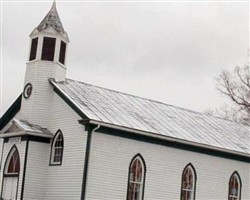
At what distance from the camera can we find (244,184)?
3388cm

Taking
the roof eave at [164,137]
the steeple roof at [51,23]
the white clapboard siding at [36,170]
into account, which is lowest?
the white clapboard siding at [36,170]

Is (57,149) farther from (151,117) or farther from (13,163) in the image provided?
(151,117)

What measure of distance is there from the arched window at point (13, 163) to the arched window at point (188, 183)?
8.25 meters

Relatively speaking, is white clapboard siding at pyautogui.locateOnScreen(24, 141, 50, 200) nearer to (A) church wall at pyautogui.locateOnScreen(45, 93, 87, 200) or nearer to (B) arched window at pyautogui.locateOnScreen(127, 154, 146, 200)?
(A) church wall at pyautogui.locateOnScreen(45, 93, 87, 200)

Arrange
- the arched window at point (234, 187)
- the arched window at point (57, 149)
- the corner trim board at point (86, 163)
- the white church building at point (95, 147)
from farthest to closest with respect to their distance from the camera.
→ the arched window at point (234, 187) < the arched window at point (57, 149) < the white church building at point (95, 147) < the corner trim board at point (86, 163)

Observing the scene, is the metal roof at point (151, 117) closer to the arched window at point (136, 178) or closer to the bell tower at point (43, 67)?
the bell tower at point (43, 67)

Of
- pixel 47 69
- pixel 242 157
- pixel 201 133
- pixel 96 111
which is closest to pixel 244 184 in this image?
pixel 242 157

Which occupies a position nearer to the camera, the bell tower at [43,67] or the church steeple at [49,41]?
the bell tower at [43,67]

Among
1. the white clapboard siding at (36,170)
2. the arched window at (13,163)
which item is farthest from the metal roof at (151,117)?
the arched window at (13,163)

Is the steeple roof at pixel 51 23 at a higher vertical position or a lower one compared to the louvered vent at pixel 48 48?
higher

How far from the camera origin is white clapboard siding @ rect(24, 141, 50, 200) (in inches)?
1121

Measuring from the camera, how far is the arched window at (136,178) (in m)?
28.7

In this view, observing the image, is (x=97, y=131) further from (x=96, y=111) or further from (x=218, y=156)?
(x=218, y=156)

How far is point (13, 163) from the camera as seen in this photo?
98.7ft
